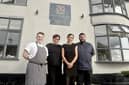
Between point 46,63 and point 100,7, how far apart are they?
24.0ft

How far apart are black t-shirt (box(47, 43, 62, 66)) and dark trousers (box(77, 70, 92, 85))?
0.63 m

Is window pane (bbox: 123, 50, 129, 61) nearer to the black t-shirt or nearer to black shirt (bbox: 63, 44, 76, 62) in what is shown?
black shirt (bbox: 63, 44, 76, 62)

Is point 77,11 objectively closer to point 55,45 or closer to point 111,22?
point 111,22

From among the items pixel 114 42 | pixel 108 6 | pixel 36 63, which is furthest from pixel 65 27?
pixel 36 63

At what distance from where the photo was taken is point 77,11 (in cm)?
1066

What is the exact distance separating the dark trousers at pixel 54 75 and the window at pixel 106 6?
6.96 m

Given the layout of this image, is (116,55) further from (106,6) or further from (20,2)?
(20,2)

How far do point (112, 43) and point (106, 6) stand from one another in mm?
2279

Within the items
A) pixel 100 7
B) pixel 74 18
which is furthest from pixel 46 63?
pixel 100 7

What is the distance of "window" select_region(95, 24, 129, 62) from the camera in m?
9.94

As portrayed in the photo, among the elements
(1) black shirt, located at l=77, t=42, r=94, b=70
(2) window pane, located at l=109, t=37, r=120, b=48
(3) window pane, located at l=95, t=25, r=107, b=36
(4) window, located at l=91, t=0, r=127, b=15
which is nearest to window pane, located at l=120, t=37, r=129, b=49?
(2) window pane, located at l=109, t=37, r=120, b=48

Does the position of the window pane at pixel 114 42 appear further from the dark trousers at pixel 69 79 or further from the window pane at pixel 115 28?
the dark trousers at pixel 69 79

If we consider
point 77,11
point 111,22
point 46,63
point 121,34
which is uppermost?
point 77,11

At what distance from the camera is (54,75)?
4508 mm
